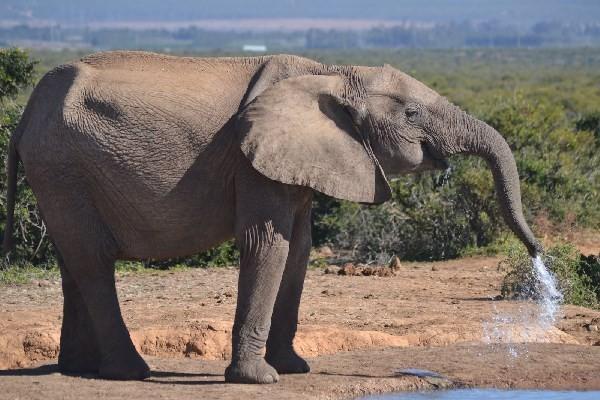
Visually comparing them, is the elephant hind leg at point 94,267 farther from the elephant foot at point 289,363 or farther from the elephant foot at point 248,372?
the elephant foot at point 289,363

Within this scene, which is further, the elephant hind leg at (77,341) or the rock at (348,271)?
the rock at (348,271)

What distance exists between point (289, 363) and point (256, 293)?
0.89 m

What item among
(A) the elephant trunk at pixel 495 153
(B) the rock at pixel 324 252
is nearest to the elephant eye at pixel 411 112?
(A) the elephant trunk at pixel 495 153

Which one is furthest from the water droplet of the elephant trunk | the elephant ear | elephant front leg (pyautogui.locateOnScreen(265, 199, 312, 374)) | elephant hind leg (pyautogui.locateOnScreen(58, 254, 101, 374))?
elephant hind leg (pyautogui.locateOnScreen(58, 254, 101, 374))

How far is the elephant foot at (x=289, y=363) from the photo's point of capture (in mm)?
9195

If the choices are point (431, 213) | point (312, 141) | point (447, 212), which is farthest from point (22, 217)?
point (312, 141)

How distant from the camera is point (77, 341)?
9.12m

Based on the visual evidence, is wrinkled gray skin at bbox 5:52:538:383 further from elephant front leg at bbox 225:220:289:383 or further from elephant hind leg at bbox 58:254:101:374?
elephant hind leg at bbox 58:254:101:374

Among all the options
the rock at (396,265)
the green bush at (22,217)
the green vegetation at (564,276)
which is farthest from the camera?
the rock at (396,265)

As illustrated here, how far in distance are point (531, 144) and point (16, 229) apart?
8379mm

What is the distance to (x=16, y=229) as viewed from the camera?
14305 mm

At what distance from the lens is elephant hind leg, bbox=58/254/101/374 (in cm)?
910

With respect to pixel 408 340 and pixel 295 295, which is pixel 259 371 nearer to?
pixel 295 295

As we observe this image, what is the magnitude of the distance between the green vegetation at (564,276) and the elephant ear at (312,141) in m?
3.92
